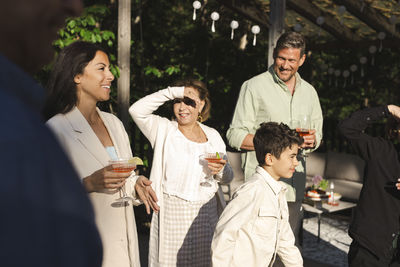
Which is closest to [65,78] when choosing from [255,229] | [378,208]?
[255,229]

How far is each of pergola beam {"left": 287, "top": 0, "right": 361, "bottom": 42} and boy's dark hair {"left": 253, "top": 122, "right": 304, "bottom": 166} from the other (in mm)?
5760

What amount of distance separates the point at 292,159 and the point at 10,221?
2.61m

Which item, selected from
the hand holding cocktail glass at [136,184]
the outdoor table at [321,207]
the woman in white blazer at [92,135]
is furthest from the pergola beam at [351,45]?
the woman in white blazer at [92,135]

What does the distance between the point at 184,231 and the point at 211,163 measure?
1.78 feet

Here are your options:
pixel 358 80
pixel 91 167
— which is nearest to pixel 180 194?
pixel 91 167

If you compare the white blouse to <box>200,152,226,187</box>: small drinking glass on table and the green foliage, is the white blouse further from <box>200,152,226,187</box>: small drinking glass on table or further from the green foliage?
the green foliage

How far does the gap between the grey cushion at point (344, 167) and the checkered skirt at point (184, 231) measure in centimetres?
590

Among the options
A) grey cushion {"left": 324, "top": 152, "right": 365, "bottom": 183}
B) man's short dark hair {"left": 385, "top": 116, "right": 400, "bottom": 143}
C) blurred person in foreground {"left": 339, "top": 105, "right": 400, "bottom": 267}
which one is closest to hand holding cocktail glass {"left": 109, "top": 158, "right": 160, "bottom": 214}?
blurred person in foreground {"left": 339, "top": 105, "right": 400, "bottom": 267}

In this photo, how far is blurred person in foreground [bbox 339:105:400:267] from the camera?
3217 mm

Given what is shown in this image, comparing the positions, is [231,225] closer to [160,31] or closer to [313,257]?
[313,257]

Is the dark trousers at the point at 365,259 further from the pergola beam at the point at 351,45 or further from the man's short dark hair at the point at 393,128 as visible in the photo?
the pergola beam at the point at 351,45

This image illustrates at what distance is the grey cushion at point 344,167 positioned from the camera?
332 inches

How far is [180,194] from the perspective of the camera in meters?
3.18

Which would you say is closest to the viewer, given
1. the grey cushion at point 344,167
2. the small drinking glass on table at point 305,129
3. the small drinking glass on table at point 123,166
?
the small drinking glass on table at point 123,166
